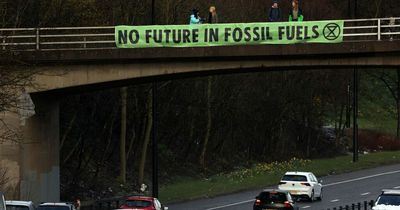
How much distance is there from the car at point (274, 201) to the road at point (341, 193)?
5.48 meters

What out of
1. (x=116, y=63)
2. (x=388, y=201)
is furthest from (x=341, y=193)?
(x=116, y=63)

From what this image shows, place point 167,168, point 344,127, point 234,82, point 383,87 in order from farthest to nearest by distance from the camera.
A: 1. point 383,87
2. point 344,127
3. point 234,82
4. point 167,168

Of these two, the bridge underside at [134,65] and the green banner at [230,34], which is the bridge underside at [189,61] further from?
the green banner at [230,34]

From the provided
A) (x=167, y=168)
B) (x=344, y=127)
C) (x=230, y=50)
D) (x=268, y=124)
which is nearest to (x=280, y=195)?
(x=230, y=50)

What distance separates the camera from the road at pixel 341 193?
46844 mm

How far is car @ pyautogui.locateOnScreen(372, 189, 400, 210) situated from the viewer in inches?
1401

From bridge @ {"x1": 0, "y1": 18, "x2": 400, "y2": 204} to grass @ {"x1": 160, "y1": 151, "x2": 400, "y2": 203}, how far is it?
9.17 metres

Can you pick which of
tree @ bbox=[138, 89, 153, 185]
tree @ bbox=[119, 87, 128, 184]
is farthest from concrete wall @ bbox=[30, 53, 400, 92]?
tree @ bbox=[138, 89, 153, 185]

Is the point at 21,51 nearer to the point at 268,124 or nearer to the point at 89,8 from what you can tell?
the point at 89,8

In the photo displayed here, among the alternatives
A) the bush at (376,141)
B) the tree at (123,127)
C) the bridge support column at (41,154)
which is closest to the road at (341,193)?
the bridge support column at (41,154)

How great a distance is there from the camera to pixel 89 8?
49.6m

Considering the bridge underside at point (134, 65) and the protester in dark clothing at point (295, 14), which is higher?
the protester in dark clothing at point (295, 14)

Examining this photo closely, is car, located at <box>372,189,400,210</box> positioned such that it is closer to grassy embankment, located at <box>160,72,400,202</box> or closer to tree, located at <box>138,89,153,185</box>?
grassy embankment, located at <box>160,72,400,202</box>

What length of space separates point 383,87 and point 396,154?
3407cm
